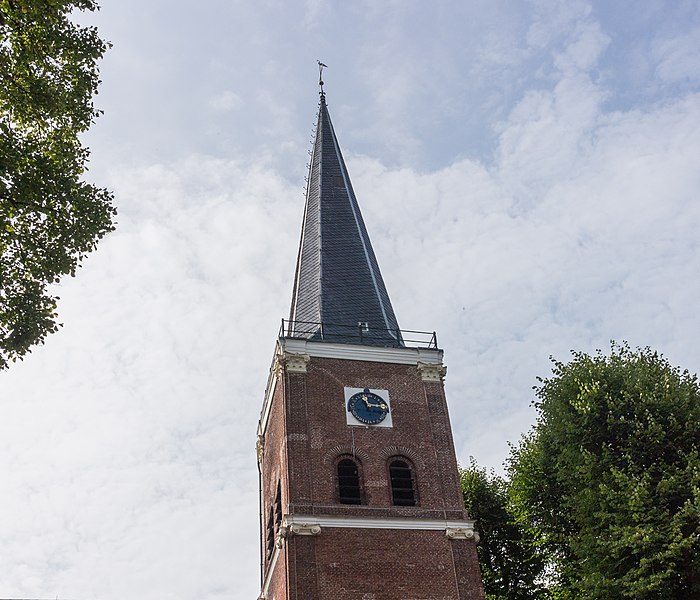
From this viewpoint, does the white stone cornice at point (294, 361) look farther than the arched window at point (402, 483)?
Yes

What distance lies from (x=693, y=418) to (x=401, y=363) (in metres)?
9.38

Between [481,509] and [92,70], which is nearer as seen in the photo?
[92,70]

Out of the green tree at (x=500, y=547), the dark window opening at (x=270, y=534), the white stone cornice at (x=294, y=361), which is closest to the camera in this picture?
the dark window opening at (x=270, y=534)

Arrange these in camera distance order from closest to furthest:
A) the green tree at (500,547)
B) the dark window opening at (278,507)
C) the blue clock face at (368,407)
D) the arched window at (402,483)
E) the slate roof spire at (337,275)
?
the arched window at (402,483) < the dark window opening at (278,507) < the blue clock face at (368,407) < the slate roof spire at (337,275) < the green tree at (500,547)

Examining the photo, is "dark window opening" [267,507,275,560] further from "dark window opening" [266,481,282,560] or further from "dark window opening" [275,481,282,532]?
"dark window opening" [275,481,282,532]

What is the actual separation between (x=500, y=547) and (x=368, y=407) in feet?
38.2

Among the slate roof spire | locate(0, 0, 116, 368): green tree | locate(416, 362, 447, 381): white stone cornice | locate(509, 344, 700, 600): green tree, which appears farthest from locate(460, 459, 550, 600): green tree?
locate(0, 0, 116, 368): green tree

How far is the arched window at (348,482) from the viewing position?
83.7 ft

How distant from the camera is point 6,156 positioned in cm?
1265

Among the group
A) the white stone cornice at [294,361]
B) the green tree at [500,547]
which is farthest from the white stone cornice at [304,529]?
the green tree at [500,547]

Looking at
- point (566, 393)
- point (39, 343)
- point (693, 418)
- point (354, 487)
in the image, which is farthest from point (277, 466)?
point (39, 343)

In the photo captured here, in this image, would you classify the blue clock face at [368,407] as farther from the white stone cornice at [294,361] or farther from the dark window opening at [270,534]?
the dark window opening at [270,534]

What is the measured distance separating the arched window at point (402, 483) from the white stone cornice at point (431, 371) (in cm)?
341

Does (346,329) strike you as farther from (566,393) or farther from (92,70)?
(92,70)
